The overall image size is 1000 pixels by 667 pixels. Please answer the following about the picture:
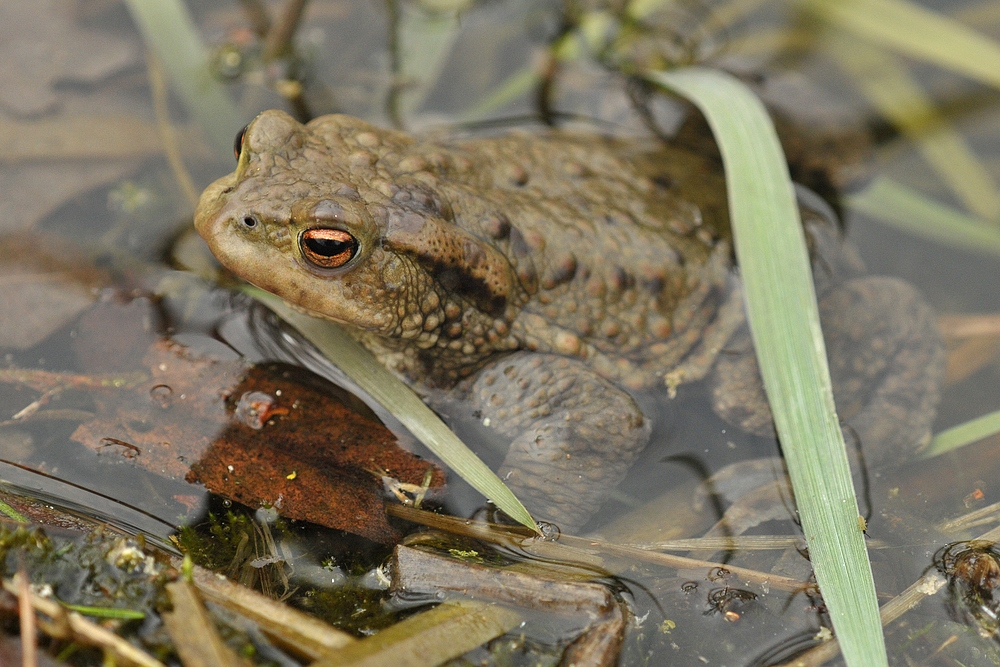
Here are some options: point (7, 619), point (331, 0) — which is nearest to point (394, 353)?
point (7, 619)

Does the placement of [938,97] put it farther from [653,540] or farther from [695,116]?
[653,540]

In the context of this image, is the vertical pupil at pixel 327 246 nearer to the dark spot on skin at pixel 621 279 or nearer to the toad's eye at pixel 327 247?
the toad's eye at pixel 327 247

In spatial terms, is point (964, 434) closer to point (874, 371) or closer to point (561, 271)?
point (874, 371)

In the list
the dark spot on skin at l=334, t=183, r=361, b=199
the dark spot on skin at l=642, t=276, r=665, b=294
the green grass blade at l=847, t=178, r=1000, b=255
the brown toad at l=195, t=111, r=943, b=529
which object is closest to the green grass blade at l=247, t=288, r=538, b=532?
the brown toad at l=195, t=111, r=943, b=529

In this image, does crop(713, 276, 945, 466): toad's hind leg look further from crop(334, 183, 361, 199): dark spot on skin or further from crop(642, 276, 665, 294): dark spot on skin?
crop(334, 183, 361, 199): dark spot on skin

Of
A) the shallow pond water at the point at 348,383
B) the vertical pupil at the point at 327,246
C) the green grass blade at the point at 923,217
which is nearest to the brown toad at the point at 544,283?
the vertical pupil at the point at 327,246

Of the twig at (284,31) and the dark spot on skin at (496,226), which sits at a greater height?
the twig at (284,31)
